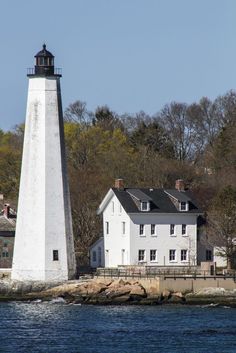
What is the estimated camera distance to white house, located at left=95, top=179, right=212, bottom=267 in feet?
273

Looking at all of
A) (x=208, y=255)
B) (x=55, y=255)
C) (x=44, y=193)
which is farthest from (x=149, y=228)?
(x=44, y=193)

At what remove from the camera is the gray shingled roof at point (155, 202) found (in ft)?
275

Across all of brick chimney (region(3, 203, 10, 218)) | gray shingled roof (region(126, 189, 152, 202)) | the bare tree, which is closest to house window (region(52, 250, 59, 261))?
gray shingled roof (region(126, 189, 152, 202))

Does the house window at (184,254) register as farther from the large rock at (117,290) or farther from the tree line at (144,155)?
the large rock at (117,290)

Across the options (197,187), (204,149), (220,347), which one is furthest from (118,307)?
(204,149)

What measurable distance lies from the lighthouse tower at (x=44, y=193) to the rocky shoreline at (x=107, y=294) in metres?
0.67

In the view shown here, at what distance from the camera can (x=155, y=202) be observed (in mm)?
84500

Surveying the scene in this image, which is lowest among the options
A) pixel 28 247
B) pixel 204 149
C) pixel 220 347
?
pixel 220 347

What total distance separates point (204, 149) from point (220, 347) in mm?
58623

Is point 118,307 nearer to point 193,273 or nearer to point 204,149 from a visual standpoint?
point 193,273

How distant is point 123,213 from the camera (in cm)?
8362

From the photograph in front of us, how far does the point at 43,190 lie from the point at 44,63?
21.1 feet

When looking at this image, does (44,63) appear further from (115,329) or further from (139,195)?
(115,329)

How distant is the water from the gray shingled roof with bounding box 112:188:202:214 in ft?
36.4
